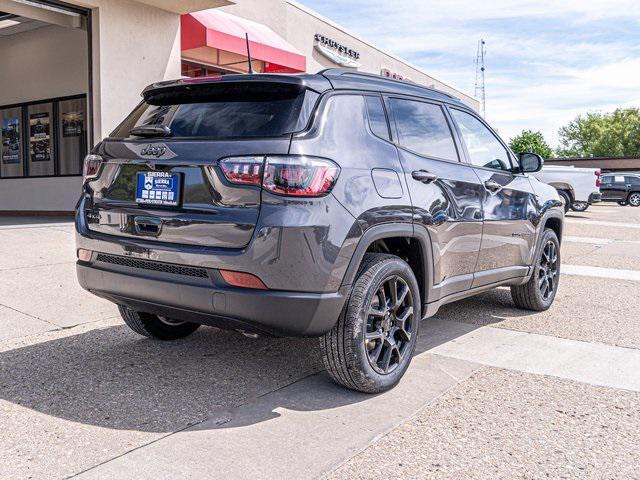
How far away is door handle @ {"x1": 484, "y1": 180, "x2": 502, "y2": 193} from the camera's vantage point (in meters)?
4.94

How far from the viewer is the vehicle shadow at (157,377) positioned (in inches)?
136

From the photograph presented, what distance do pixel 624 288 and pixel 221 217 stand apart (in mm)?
6030

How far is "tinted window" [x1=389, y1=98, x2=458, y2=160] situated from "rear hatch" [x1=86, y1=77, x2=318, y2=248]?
2.81ft

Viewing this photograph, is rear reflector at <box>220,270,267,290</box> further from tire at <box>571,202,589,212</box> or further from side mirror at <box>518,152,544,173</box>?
tire at <box>571,202,589,212</box>

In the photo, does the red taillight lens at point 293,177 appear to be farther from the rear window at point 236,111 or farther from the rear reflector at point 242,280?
the rear reflector at point 242,280

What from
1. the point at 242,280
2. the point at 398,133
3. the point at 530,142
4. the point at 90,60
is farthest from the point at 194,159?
the point at 530,142

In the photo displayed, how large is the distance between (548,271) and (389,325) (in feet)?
9.86

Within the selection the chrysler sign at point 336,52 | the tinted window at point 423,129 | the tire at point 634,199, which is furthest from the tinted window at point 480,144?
the tire at point 634,199

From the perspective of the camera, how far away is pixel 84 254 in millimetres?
3938

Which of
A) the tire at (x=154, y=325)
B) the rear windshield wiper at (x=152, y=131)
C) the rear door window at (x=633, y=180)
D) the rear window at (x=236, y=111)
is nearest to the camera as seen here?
the rear window at (x=236, y=111)

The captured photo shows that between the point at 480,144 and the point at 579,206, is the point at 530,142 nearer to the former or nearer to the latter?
the point at 579,206

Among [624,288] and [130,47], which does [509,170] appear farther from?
[130,47]

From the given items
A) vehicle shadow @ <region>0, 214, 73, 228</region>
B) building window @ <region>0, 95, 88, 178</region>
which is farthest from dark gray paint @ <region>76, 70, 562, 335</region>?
building window @ <region>0, 95, 88, 178</region>

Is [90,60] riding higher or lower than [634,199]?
higher
